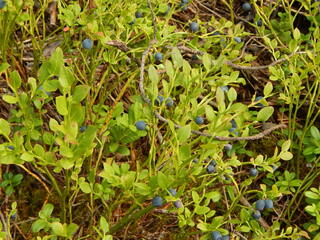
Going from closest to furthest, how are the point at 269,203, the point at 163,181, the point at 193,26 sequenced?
the point at 163,181 < the point at 269,203 < the point at 193,26

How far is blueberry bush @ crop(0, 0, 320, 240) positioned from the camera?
1027mm

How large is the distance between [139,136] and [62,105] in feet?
1.49

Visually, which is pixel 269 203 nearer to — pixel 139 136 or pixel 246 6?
pixel 139 136

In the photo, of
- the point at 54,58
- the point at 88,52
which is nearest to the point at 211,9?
the point at 88,52

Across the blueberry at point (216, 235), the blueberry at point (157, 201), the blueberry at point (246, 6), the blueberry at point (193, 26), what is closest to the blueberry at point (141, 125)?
the blueberry at point (157, 201)

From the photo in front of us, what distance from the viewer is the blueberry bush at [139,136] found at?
3.37 ft

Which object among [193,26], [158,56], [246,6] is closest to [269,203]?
[158,56]

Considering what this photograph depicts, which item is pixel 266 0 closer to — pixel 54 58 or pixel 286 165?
pixel 286 165

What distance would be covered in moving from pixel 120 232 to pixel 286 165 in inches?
28.3

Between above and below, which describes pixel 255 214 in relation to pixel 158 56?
below

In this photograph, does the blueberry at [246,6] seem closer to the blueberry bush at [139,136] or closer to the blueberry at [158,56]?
the blueberry bush at [139,136]

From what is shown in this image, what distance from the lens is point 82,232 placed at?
141cm

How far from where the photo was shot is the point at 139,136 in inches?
50.2

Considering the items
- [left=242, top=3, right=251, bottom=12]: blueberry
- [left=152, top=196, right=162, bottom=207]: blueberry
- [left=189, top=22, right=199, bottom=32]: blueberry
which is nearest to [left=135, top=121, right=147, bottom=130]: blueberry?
[left=152, top=196, right=162, bottom=207]: blueberry
